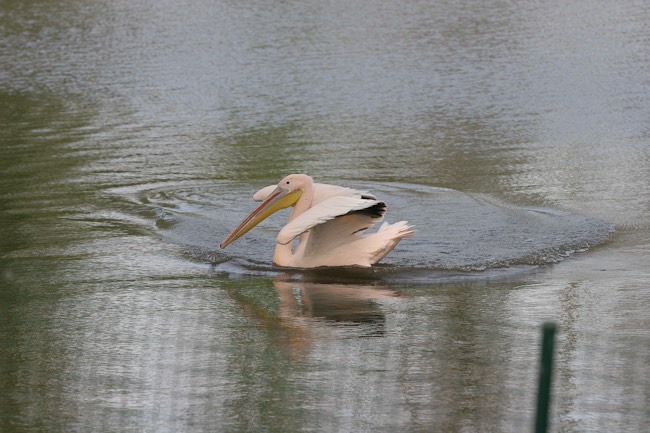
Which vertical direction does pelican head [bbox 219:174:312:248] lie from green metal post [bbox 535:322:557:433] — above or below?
below

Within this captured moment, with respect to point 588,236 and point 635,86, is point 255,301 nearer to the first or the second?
point 588,236

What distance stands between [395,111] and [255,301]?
566 cm

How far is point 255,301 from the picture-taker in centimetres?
635

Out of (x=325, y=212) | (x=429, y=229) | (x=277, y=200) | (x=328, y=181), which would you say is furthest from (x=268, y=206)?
(x=328, y=181)

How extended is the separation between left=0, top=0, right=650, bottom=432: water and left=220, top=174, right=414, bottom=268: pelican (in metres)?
0.12

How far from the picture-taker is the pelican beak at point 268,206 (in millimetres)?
7316

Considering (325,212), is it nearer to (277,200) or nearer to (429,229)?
(277,200)

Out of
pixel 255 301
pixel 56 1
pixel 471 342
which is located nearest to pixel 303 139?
pixel 255 301

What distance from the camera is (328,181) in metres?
9.05

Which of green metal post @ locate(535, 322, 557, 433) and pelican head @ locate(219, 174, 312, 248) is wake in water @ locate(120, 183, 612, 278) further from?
green metal post @ locate(535, 322, 557, 433)

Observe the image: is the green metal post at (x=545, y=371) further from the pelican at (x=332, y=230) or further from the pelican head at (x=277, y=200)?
the pelican head at (x=277, y=200)

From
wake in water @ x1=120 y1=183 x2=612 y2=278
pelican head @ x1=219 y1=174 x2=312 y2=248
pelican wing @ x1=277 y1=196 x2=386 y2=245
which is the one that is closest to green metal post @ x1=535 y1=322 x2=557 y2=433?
pelican wing @ x1=277 y1=196 x2=386 y2=245

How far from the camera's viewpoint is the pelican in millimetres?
6527

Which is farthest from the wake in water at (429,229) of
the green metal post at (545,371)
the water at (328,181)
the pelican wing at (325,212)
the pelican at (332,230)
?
the green metal post at (545,371)
